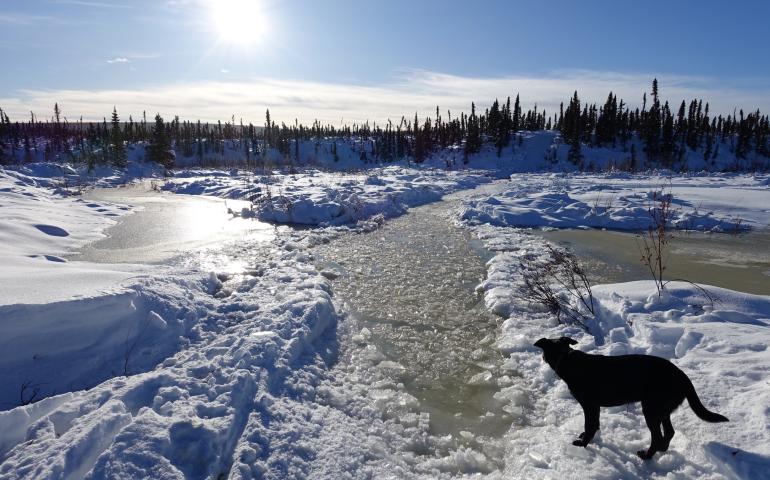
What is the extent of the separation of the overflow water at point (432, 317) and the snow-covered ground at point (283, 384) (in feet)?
0.82

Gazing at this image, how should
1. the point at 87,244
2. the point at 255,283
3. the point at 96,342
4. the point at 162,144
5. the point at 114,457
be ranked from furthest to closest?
the point at 162,144
the point at 87,244
the point at 255,283
the point at 96,342
the point at 114,457

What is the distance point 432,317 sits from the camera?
6.68 m

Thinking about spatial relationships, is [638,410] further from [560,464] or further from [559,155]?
[559,155]

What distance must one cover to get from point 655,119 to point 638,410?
196 ft

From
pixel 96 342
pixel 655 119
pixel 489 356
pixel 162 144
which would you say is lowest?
pixel 489 356

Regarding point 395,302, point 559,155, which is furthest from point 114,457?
point 559,155

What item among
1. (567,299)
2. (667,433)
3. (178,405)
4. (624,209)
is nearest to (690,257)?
(567,299)

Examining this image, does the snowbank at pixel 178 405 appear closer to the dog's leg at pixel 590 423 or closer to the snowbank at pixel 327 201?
the dog's leg at pixel 590 423

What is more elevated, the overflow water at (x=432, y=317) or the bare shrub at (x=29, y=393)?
the bare shrub at (x=29, y=393)

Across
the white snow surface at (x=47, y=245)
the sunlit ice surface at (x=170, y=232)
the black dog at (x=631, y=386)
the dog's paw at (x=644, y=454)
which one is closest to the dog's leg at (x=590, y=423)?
the black dog at (x=631, y=386)

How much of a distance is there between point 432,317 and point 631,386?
11.8 feet

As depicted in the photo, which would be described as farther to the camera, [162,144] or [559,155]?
[559,155]

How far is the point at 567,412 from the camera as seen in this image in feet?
13.6

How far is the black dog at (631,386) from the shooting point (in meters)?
3.15
